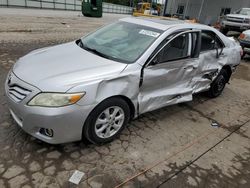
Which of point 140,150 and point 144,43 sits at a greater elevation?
point 144,43

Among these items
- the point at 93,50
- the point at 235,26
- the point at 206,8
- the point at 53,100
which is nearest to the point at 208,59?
the point at 93,50

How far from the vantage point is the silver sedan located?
2422mm

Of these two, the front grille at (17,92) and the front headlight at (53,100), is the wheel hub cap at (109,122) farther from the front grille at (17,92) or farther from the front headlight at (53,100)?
the front grille at (17,92)

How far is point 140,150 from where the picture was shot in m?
2.97

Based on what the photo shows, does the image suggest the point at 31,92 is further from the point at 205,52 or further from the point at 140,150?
the point at 205,52

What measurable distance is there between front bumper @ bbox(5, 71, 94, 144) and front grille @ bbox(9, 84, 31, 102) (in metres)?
0.04

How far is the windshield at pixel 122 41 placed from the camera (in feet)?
10.3

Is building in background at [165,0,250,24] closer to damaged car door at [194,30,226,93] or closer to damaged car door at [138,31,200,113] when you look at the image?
damaged car door at [194,30,226,93]

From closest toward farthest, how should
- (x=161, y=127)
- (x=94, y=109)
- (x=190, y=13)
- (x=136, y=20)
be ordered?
(x=94, y=109) < (x=161, y=127) < (x=136, y=20) < (x=190, y=13)

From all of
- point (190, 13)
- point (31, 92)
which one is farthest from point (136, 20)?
point (190, 13)

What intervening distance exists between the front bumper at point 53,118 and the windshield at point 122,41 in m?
1.00

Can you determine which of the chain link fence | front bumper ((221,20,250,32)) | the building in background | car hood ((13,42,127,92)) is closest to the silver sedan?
car hood ((13,42,127,92))

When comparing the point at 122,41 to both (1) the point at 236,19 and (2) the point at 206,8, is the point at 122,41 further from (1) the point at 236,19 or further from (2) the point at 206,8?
(2) the point at 206,8

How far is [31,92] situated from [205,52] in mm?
3072
